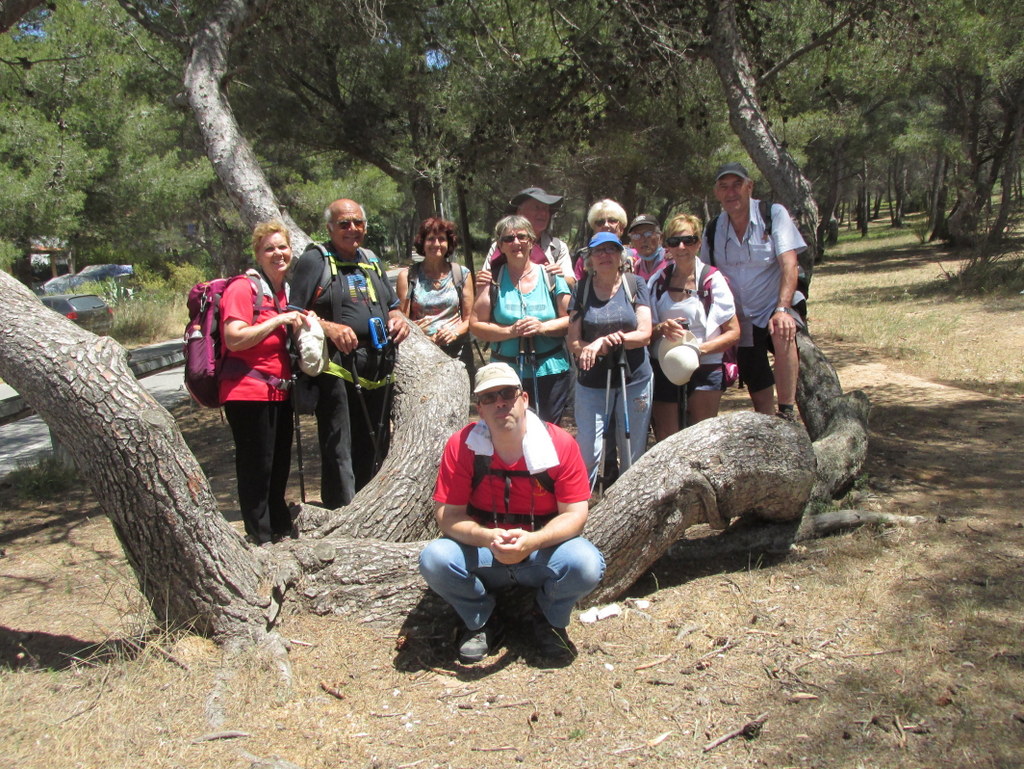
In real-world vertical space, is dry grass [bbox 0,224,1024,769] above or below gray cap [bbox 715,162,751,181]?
below

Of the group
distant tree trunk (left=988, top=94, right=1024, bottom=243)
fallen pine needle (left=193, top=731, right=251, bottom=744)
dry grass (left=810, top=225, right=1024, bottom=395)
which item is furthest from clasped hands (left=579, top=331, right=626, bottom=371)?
distant tree trunk (left=988, top=94, right=1024, bottom=243)

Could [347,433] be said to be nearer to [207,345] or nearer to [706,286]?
[207,345]

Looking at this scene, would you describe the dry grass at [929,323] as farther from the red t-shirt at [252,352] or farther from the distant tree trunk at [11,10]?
the distant tree trunk at [11,10]

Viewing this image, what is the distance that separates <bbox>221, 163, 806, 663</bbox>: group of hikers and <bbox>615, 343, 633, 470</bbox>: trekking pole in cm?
1

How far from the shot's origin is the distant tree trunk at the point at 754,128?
674 centimetres

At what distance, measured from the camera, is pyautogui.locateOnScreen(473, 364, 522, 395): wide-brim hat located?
3158mm

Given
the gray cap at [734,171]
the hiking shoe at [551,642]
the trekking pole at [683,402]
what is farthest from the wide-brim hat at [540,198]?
the hiking shoe at [551,642]

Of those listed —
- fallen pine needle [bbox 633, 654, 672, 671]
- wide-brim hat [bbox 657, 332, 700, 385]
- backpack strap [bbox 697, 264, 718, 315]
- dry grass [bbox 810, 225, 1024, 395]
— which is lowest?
dry grass [bbox 810, 225, 1024, 395]

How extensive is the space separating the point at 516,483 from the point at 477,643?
0.70 metres

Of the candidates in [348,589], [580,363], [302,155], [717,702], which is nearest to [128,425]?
[348,589]

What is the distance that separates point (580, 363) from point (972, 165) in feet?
68.4

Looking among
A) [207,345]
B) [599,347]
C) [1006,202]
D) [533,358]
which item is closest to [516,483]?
[599,347]

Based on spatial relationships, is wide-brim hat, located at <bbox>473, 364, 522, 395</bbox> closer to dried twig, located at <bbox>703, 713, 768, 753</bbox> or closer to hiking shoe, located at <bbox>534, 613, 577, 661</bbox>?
hiking shoe, located at <bbox>534, 613, 577, 661</bbox>

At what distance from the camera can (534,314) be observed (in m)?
4.50
